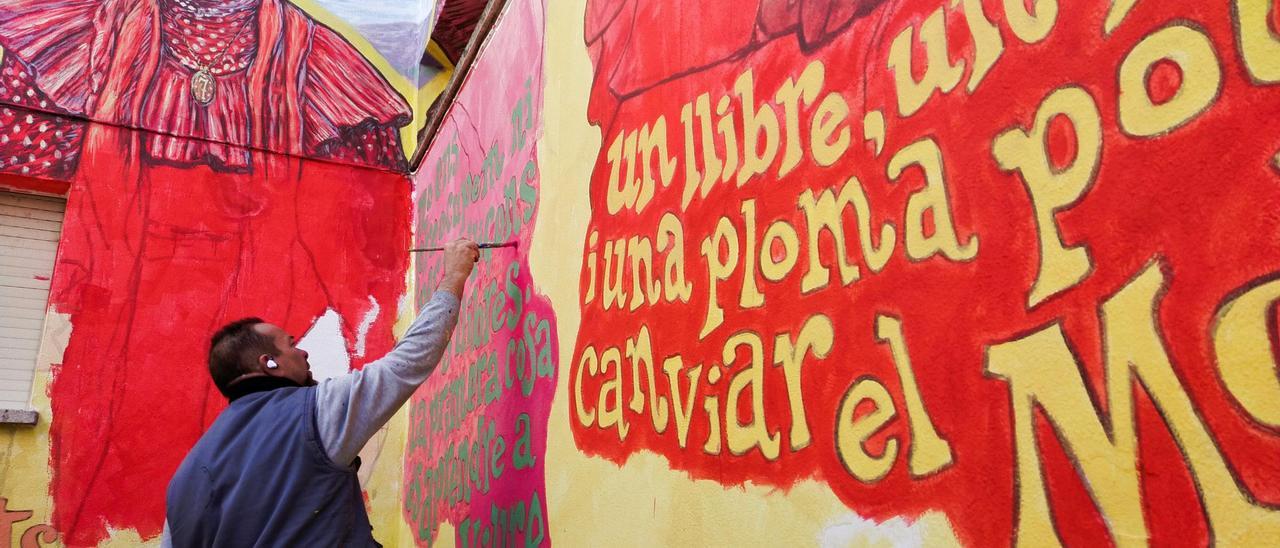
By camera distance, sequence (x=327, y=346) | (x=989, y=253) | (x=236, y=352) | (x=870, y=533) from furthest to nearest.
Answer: (x=327, y=346) < (x=236, y=352) < (x=870, y=533) < (x=989, y=253)

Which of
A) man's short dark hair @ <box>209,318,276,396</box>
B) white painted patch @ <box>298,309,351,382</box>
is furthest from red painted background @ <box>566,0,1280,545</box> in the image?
white painted patch @ <box>298,309,351,382</box>

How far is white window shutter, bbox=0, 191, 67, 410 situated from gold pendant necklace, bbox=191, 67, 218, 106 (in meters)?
1.01

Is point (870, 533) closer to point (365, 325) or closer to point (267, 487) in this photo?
point (267, 487)

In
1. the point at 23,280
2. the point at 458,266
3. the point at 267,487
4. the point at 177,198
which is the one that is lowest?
the point at 267,487

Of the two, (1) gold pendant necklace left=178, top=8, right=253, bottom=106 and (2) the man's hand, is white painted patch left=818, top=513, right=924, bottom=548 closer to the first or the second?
(2) the man's hand

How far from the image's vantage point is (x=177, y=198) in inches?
206

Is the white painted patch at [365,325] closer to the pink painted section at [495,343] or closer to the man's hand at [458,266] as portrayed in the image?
the pink painted section at [495,343]

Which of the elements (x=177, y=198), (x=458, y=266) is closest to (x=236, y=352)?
(x=458, y=266)

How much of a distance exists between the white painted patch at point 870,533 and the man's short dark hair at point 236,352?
1961mm

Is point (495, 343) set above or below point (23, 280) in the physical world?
below

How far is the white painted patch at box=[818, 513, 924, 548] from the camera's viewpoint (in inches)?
54.0

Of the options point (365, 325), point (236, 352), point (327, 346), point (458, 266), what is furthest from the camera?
point (365, 325)

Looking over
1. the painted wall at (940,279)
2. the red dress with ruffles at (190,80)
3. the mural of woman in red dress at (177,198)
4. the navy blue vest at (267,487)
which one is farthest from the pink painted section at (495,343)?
the red dress with ruffles at (190,80)

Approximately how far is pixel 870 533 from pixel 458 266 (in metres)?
1.85
